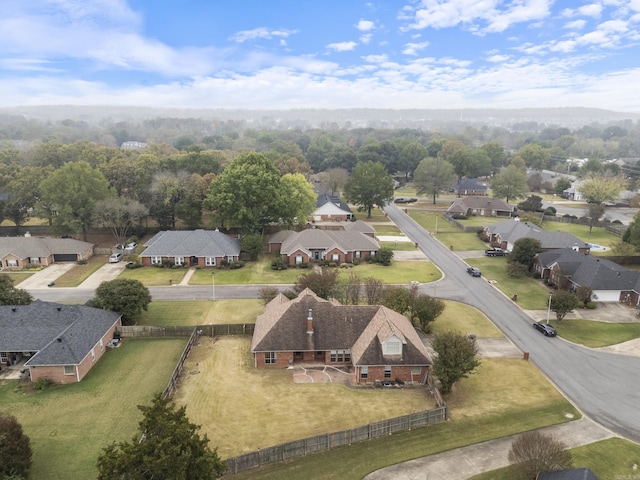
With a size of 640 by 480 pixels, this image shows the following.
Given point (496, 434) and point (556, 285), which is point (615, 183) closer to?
point (556, 285)

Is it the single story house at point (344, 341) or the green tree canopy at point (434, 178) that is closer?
the single story house at point (344, 341)

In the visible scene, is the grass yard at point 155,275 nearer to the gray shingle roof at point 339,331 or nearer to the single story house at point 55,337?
the single story house at point 55,337

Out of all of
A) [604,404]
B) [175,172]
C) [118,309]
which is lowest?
[604,404]

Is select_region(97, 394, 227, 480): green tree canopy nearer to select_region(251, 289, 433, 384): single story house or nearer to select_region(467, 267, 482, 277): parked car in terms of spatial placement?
select_region(251, 289, 433, 384): single story house

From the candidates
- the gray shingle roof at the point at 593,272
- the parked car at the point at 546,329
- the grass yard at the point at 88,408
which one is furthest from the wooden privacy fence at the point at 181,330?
the gray shingle roof at the point at 593,272

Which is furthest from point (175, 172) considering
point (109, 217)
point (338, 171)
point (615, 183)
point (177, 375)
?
point (615, 183)

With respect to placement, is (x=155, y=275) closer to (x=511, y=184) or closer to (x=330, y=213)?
(x=330, y=213)
